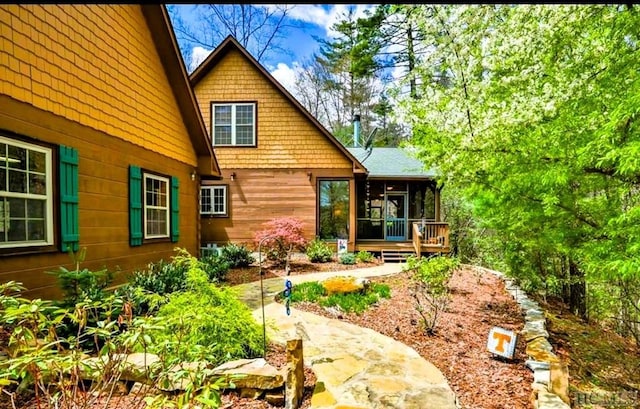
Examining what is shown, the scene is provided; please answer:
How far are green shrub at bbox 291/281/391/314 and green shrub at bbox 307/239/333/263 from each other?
12.5 feet

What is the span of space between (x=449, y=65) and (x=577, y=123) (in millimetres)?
2892

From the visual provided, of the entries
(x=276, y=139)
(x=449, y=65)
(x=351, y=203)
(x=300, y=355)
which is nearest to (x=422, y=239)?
(x=351, y=203)

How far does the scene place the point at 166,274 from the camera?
21.0 feet

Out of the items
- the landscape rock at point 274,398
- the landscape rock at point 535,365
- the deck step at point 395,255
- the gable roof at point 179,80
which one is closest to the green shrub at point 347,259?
the deck step at point 395,255

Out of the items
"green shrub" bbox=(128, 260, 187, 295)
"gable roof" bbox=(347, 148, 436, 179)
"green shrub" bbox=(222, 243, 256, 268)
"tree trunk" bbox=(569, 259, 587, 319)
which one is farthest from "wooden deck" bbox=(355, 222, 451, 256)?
"green shrub" bbox=(128, 260, 187, 295)

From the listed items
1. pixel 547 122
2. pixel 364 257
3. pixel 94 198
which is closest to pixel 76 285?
pixel 94 198

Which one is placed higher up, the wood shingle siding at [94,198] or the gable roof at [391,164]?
the gable roof at [391,164]

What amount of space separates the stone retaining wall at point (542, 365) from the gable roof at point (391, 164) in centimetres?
641

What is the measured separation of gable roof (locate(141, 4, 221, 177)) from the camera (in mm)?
7177

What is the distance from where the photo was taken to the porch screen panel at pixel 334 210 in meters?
13.5

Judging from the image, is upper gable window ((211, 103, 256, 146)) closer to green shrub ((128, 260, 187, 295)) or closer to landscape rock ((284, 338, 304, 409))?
green shrub ((128, 260, 187, 295))

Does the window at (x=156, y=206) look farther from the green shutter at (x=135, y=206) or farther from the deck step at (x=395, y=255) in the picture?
A: the deck step at (x=395, y=255)

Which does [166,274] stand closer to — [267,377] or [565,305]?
[267,377]

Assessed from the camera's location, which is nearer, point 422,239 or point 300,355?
point 300,355
